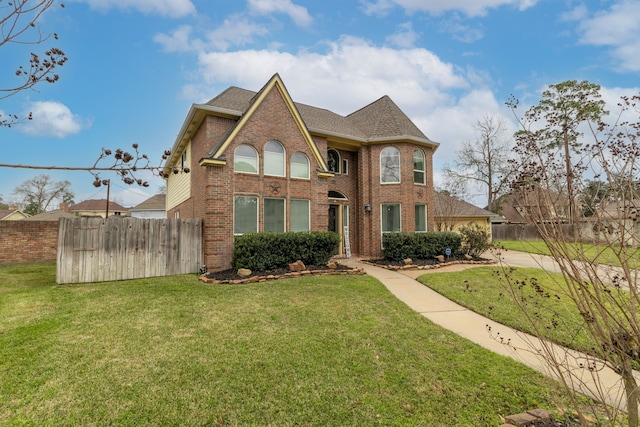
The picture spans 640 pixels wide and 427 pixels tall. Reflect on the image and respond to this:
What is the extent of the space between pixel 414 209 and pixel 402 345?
10251mm

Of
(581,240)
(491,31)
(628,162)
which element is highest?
(491,31)

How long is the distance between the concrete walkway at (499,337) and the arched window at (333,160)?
6.62 meters

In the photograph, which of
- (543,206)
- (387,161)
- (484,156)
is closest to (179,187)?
(387,161)

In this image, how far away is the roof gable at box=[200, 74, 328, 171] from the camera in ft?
32.6

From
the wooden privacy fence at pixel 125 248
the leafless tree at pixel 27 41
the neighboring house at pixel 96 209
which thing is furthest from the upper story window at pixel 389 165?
the neighboring house at pixel 96 209

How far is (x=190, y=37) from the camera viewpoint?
7914 mm

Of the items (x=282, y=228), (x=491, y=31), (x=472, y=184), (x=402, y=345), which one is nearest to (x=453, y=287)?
(x=402, y=345)

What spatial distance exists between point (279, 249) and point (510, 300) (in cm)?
645

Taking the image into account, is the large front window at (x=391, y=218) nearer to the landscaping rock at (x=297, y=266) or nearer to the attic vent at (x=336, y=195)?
the attic vent at (x=336, y=195)

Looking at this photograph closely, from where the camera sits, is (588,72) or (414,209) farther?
(414,209)

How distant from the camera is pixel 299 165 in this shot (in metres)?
11.6

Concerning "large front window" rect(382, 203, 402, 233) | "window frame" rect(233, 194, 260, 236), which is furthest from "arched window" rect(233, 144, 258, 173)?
"large front window" rect(382, 203, 402, 233)

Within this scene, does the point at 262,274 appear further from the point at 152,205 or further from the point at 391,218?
the point at 152,205

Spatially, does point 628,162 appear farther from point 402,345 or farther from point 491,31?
point 491,31
